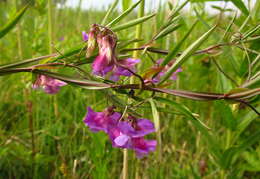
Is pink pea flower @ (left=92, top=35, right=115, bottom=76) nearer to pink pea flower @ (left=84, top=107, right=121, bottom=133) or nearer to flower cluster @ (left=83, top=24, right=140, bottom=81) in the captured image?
flower cluster @ (left=83, top=24, right=140, bottom=81)

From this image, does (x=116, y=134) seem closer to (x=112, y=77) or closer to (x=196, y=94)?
(x=112, y=77)

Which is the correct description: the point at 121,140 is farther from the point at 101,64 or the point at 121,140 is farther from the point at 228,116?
the point at 228,116

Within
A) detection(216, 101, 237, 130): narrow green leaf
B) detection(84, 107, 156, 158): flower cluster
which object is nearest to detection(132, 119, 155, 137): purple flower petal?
detection(84, 107, 156, 158): flower cluster

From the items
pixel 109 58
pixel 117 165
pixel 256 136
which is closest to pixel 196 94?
pixel 109 58

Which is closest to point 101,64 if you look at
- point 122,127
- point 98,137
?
point 122,127

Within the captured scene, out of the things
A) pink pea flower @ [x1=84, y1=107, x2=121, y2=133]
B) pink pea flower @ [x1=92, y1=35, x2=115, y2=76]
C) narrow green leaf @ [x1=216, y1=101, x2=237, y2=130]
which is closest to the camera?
pink pea flower @ [x1=92, y1=35, x2=115, y2=76]

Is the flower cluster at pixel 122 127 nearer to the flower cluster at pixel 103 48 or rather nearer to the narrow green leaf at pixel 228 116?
the flower cluster at pixel 103 48

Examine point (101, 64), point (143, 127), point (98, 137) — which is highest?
point (101, 64)

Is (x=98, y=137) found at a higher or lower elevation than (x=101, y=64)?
lower
